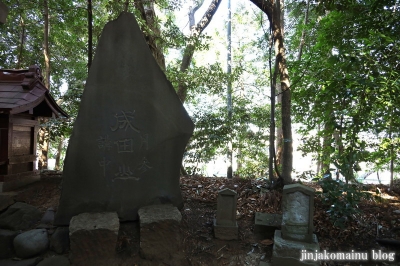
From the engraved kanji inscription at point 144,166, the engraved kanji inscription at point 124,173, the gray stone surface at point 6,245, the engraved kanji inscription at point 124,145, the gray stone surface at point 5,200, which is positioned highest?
the engraved kanji inscription at point 124,145

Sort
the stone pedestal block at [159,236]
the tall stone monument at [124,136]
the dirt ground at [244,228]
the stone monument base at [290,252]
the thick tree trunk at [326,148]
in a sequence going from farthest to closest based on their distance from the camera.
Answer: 1. the thick tree trunk at [326,148]
2. the tall stone monument at [124,136]
3. the dirt ground at [244,228]
4. the stone pedestal block at [159,236]
5. the stone monument base at [290,252]

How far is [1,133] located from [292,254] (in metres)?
4.46

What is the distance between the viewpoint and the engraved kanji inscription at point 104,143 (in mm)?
3385

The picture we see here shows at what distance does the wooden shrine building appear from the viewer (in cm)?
395

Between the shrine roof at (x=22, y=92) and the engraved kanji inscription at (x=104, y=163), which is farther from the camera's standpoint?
the shrine roof at (x=22, y=92)

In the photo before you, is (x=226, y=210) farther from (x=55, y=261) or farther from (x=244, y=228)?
(x=55, y=261)

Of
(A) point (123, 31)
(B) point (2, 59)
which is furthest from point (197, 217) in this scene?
(B) point (2, 59)

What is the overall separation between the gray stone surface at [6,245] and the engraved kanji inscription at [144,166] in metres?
1.73

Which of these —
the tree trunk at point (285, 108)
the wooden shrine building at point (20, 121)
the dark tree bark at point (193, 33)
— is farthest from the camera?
the dark tree bark at point (193, 33)

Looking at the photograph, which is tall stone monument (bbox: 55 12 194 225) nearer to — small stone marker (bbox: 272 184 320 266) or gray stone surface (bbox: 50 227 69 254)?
gray stone surface (bbox: 50 227 69 254)

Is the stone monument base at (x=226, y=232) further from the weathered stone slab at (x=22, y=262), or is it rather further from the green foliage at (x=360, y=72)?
the weathered stone slab at (x=22, y=262)

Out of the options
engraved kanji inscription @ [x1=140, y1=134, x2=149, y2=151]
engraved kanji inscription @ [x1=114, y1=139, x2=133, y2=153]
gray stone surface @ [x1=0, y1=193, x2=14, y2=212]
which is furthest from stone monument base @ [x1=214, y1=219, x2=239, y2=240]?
gray stone surface @ [x1=0, y1=193, x2=14, y2=212]

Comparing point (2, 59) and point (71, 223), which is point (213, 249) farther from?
point (2, 59)

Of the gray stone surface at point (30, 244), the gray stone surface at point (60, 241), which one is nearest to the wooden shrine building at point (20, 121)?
the gray stone surface at point (30, 244)
